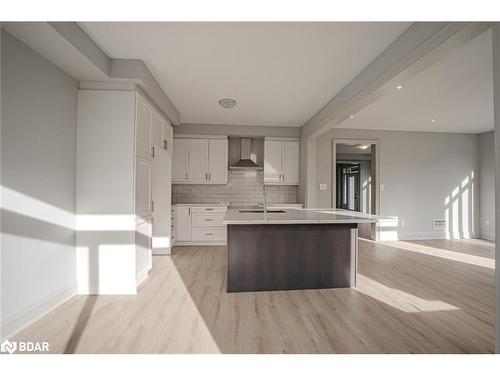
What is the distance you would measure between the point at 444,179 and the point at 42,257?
7.52m

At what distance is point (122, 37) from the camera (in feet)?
7.43

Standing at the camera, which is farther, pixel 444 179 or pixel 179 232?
pixel 444 179

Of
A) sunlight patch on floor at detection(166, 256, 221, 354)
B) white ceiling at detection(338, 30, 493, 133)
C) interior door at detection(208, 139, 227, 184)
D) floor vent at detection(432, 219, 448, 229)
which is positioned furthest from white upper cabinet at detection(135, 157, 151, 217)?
floor vent at detection(432, 219, 448, 229)

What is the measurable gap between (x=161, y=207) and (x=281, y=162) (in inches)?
106

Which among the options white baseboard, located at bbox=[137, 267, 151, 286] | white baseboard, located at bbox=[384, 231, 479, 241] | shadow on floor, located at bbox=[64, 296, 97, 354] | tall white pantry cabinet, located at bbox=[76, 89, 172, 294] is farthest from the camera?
white baseboard, located at bbox=[384, 231, 479, 241]

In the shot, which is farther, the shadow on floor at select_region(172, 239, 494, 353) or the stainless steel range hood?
the stainless steel range hood

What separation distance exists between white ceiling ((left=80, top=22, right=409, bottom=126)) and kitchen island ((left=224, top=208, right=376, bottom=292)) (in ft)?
5.57

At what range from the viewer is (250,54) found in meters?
2.52

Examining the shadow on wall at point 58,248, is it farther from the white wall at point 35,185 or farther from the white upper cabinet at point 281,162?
the white upper cabinet at point 281,162

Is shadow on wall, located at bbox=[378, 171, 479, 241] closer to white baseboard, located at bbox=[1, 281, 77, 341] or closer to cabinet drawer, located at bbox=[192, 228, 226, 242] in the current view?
cabinet drawer, located at bbox=[192, 228, 226, 242]

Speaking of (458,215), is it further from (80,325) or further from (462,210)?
(80,325)

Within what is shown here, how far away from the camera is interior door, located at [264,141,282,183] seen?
540 centimetres
